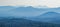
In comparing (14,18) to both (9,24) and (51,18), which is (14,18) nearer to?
(9,24)

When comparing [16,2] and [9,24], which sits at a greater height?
[16,2]

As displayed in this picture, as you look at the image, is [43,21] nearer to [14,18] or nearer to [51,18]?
[51,18]

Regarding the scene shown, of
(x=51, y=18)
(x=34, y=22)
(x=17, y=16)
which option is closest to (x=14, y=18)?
(x=17, y=16)

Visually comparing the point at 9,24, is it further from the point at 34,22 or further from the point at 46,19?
the point at 46,19

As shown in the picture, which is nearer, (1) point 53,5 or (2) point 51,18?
(2) point 51,18

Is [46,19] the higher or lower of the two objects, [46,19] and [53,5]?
the lower

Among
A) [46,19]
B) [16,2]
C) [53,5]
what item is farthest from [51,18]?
[16,2]

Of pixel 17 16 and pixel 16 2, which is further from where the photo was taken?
pixel 16 2

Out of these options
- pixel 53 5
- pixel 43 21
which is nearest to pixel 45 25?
pixel 43 21
